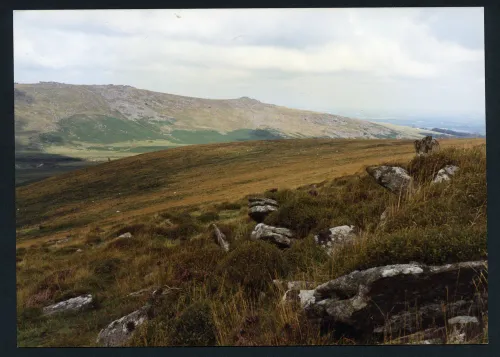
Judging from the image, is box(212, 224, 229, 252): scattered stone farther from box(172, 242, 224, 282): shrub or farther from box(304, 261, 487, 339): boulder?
box(304, 261, 487, 339): boulder

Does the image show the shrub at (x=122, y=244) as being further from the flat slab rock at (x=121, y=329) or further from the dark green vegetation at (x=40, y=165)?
the dark green vegetation at (x=40, y=165)

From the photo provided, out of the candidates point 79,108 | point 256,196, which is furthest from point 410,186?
point 79,108

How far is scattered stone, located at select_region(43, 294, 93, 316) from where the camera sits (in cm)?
661

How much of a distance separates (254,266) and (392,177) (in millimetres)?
2264

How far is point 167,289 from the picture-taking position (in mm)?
6633

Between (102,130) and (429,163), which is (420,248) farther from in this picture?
(102,130)

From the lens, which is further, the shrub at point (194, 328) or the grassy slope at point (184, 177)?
the grassy slope at point (184, 177)

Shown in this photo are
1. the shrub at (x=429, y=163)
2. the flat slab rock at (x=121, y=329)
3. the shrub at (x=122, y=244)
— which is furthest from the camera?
the shrub at (x=429, y=163)

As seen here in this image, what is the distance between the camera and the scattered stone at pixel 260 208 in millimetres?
7125

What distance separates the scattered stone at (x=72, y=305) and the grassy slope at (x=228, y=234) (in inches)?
3.3

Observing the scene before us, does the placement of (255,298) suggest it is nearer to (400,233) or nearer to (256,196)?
(256,196)

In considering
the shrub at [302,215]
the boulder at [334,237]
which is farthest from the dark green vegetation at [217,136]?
the boulder at [334,237]

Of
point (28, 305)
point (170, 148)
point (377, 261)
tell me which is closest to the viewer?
point (377, 261)

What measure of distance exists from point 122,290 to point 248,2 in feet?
12.7
